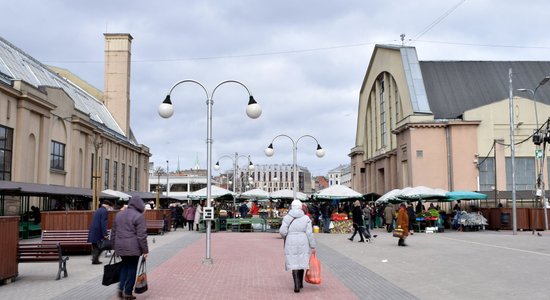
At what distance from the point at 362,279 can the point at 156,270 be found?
16.3 ft

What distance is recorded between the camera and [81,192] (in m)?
32.2

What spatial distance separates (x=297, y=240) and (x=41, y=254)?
5.67 metres

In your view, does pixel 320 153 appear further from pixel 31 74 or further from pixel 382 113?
pixel 382 113

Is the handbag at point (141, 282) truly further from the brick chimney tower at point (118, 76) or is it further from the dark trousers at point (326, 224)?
the brick chimney tower at point (118, 76)

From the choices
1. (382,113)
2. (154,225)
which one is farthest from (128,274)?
(382,113)

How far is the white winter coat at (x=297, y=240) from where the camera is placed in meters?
9.95

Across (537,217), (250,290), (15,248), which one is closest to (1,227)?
(15,248)

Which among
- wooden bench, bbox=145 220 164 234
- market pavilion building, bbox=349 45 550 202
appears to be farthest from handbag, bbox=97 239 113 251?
market pavilion building, bbox=349 45 550 202

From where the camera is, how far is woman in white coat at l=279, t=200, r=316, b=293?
9922mm

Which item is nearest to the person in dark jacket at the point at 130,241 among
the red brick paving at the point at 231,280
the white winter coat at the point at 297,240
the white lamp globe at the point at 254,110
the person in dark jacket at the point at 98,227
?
the red brick paving at the point at 231,280

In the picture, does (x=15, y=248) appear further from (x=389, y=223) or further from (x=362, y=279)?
(x=389, y=223)

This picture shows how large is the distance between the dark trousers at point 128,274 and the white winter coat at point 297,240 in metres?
2.78

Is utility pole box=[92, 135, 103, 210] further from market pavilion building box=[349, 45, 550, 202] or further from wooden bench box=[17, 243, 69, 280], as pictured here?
market pavilion building box=[349, 45, 550, 202]

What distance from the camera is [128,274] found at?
892 centimetres
